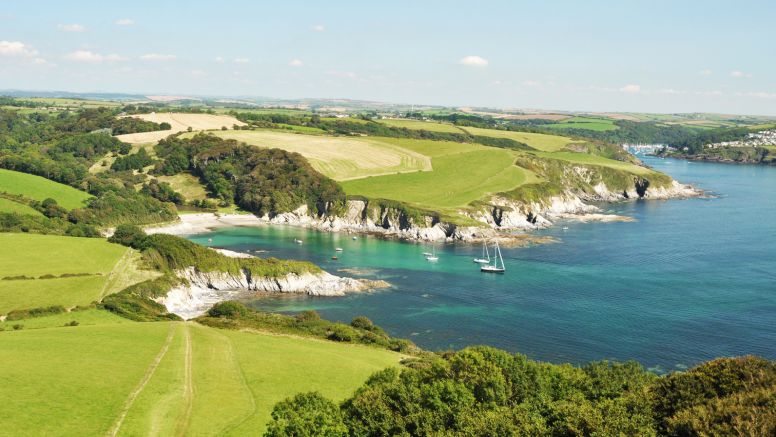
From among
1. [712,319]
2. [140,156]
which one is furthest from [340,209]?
[712,319]

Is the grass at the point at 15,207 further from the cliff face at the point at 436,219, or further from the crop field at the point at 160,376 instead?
the crop field at the point at 160,376

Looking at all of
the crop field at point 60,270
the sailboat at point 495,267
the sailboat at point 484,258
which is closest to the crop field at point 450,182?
the sailboat at point 484,258

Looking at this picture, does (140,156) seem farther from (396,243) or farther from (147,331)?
(147,331)

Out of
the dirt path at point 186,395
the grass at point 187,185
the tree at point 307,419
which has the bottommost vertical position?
the grass at point 187,185

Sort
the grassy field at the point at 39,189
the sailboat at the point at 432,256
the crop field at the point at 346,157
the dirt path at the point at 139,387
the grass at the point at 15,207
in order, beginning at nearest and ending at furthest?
1. the dirt path at the point at 139,387
2. the sailboat at the point at 432,256
3. the grass at the point at 15,207
4. the grassy field at the point at 39,189
5. the crop field at the point at 346,157

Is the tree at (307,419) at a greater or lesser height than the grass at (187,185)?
greater

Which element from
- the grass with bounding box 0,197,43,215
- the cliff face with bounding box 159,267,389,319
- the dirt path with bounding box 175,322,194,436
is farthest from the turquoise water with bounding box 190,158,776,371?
the grass with bounding box 0,197,43,215

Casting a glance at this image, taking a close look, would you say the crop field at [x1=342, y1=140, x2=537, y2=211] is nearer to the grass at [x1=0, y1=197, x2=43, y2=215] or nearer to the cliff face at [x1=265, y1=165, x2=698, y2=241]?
the cliff face at [x1=265, y1=165, x2=698, y2=241]
